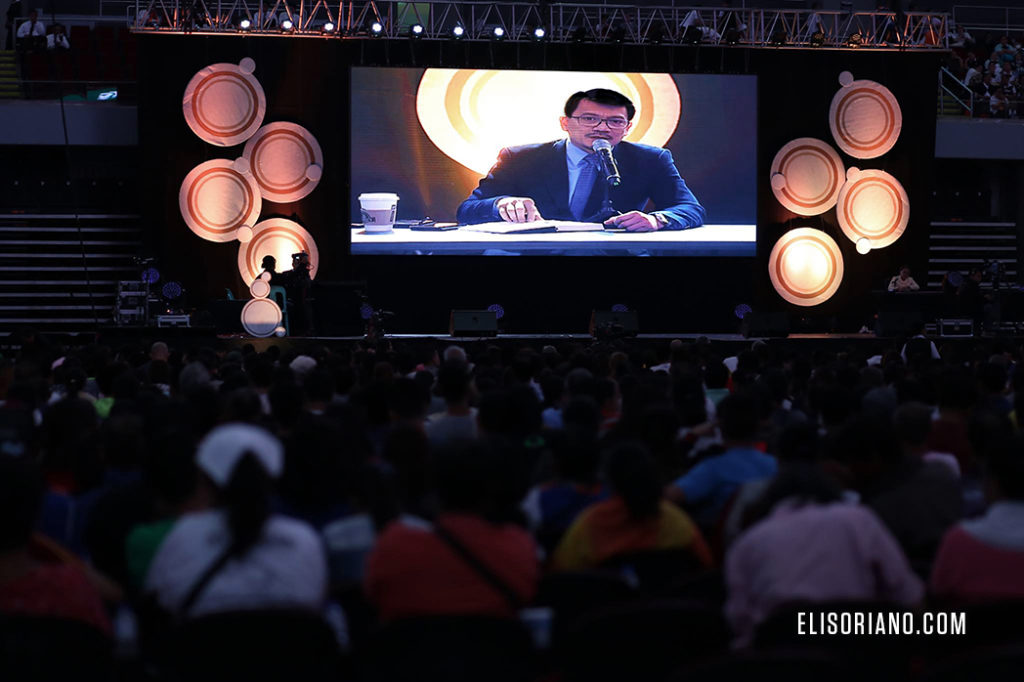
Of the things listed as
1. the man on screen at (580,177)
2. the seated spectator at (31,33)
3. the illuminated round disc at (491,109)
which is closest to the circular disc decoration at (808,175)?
the man on screen at (580,177)

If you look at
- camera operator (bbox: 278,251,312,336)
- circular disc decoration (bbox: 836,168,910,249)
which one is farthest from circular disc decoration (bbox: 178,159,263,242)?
circular disc decoration (bbox: 836,168,910,249)

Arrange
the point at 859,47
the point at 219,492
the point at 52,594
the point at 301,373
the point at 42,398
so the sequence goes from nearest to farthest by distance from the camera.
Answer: the point at 52,594 < the point at 219,492 < the point at 42,398 < the point at 301,373 < the point at 859,47

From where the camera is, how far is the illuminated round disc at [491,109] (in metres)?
17.0

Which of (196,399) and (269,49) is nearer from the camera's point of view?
(196,399)

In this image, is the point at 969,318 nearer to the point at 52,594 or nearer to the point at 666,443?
the point at 666,443

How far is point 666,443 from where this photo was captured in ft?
15.1

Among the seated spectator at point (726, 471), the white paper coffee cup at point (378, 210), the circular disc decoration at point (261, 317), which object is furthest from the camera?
the white paper coffee cup at point (378, 210)

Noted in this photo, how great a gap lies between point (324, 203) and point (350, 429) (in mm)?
13319

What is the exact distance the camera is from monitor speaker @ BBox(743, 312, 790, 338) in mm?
16297

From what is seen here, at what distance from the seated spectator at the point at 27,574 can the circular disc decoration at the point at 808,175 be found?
16.4 meters

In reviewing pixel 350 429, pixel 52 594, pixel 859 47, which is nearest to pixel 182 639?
pixel 52 594

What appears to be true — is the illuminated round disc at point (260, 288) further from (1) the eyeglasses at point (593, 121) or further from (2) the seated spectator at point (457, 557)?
(2) the seated spectator at point (457, 557)

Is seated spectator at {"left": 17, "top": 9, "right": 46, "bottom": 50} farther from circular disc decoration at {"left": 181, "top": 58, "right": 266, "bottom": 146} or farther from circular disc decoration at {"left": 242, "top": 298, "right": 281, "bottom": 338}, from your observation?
circular disc decoration at {"left": 242, "top": 298, "right": 281, "bottom": 338}

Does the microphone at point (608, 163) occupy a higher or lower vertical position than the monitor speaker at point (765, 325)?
higher
